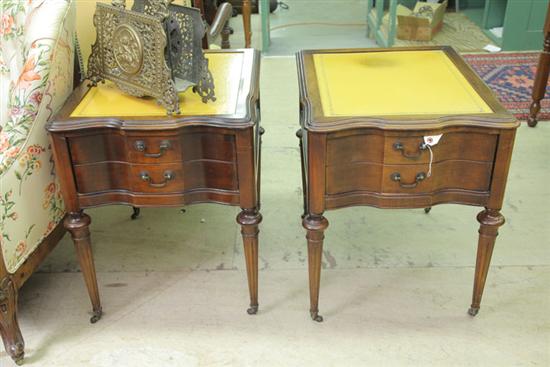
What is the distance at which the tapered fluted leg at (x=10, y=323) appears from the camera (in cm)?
149

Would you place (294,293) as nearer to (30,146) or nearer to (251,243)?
(251,243)

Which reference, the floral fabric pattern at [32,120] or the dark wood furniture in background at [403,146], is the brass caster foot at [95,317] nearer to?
the floral fabric pattern at [32,120]

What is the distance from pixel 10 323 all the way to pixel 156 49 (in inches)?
32.4

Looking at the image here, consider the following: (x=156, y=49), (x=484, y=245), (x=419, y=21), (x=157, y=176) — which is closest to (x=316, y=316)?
(x=484, y=245)

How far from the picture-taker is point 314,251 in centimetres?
158

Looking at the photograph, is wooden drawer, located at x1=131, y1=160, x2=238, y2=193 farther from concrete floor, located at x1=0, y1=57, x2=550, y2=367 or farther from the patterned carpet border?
the patterned carpet border

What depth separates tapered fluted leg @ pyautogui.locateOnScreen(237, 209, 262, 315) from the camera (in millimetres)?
1549

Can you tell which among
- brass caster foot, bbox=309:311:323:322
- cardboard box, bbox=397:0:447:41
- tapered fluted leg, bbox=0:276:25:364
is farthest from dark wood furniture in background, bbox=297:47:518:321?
cardboard box, bbox=397:0:447:41

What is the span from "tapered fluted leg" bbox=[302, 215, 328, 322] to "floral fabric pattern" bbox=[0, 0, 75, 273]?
744mm

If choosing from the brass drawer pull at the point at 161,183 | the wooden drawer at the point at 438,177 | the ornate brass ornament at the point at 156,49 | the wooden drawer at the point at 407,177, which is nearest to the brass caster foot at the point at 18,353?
the brass drawer pull at the point at 161,183

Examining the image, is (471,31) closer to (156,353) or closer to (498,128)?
(498,128)

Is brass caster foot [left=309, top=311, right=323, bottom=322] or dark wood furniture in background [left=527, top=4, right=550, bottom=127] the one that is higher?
dark wood furniture in background [left=527, top=4, right=550, bottom=127]

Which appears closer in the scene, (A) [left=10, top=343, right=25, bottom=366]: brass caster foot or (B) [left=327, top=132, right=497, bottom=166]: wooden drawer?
(B) [left=327, top=132, right=497, bottom=166]: wooden drawer

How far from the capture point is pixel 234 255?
2.01 m
